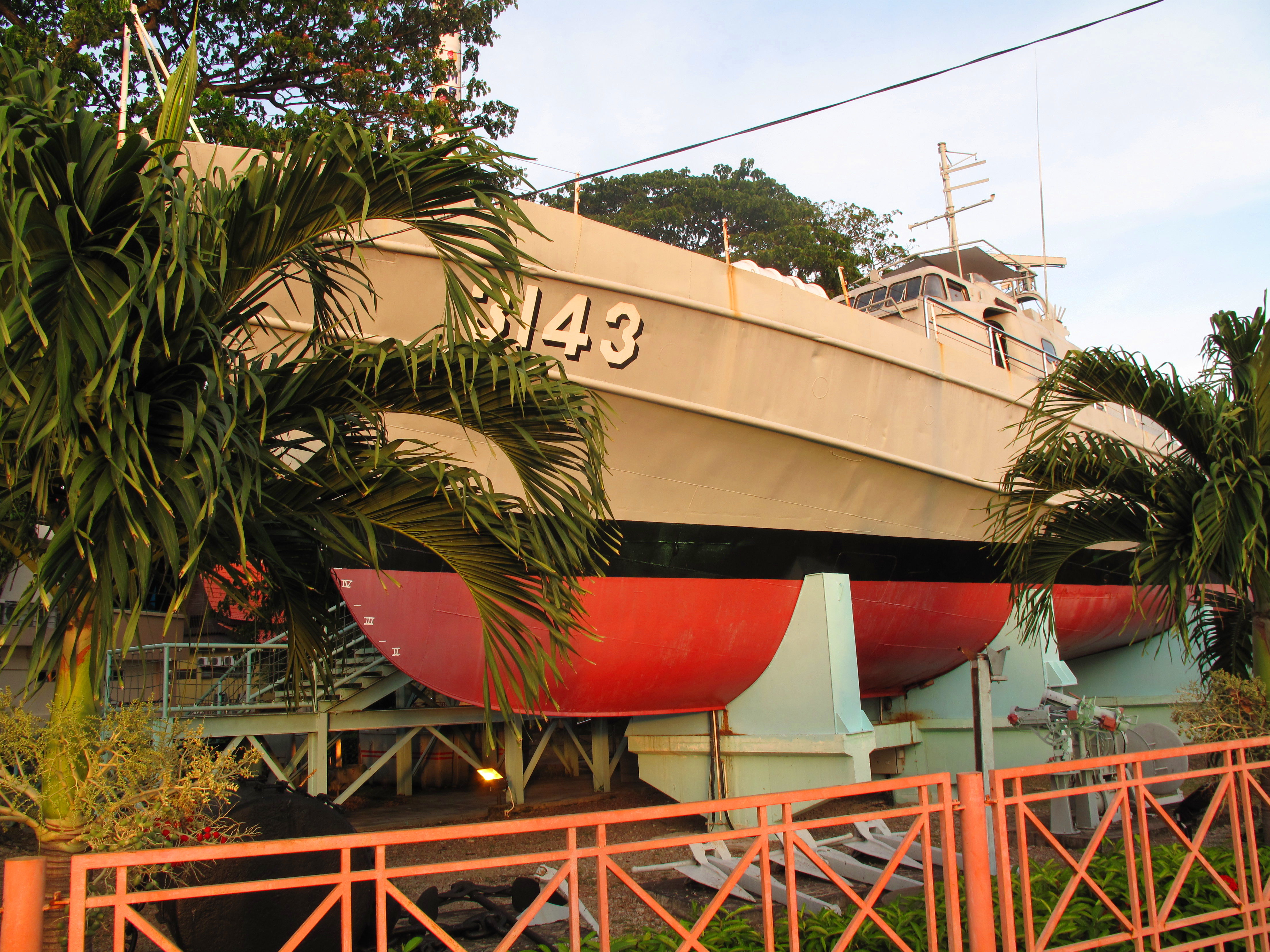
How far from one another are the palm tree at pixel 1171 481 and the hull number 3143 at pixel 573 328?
2.73 metres

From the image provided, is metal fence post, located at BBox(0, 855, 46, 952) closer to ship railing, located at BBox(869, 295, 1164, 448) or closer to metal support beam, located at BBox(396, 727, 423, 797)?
ship railing, located at BBox(869, 295, 1164, 448)

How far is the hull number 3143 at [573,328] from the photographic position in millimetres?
6090

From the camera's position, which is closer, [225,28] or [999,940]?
[999,940]

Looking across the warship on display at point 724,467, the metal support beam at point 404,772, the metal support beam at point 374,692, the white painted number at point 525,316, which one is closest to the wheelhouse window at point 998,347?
the warship on display at point 724,467

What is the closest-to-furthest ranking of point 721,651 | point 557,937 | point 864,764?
1. point 557,937
2. point 864,764
3. point 721,651

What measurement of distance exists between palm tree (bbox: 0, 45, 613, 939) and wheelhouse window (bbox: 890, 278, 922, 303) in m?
8.92

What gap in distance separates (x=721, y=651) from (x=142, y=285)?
5.54 metres

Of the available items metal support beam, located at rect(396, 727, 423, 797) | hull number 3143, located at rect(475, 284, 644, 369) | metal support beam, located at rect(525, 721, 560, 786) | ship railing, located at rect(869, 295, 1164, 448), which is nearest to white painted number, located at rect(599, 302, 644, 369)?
hull number 3143, located at rect(475, 284, 644, 369)

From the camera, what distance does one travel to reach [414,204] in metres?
Result: 3.30

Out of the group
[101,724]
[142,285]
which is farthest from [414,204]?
[101,724]

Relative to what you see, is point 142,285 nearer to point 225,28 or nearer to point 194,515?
point 194,515

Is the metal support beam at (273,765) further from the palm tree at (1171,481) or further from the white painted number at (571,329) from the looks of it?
the palm tree at (1171,481)

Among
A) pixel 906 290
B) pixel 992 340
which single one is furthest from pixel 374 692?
pixel 906 290

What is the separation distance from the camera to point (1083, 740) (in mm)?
6941
